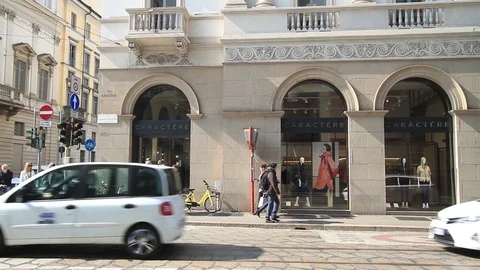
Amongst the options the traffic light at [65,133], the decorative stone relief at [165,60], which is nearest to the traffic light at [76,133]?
the traffic light at [65,133]

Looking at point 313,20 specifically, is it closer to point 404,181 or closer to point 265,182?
point 265,182

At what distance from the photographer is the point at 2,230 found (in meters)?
6.98

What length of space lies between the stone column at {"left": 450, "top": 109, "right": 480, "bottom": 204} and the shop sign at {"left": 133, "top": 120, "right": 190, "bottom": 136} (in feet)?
32.4

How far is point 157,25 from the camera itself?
1530 cm

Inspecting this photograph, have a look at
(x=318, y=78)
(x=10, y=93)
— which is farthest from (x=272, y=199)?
(x=10, y=93)

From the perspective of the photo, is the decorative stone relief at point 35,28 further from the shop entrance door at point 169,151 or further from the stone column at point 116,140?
the shop entrance door at point 169,151

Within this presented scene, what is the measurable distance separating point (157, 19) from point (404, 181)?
11.1 meters

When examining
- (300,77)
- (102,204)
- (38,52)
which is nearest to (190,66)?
(300,77)

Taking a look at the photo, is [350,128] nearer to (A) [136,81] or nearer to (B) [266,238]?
(B) [266,238]

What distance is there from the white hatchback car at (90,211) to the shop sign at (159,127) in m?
8.64

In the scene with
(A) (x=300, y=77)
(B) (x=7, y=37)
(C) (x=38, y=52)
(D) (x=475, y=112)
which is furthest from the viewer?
(C) (x=38, y=52)

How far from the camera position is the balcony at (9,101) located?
32.9 meters

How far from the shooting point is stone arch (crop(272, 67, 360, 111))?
14.4 m

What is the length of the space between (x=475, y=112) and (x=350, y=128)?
4.25 m
